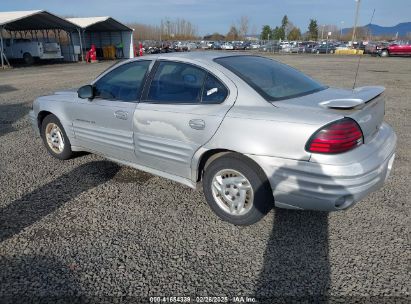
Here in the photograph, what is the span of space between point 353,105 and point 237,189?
1.25 metres

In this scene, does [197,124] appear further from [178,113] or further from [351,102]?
[351,102]

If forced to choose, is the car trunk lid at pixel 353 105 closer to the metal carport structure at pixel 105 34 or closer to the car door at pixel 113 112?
the car door at pixel 113 112

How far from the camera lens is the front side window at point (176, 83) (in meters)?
3.50

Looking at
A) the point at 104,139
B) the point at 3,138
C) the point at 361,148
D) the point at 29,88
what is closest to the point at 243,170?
the point at 361,148

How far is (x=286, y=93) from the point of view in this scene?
3398 millimetres

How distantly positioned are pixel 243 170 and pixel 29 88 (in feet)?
44.2

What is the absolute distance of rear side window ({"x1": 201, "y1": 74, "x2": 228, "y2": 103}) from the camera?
3309 millimetres

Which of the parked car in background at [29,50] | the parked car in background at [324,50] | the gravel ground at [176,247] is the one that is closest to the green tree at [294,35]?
the parked car in background at [324,50]

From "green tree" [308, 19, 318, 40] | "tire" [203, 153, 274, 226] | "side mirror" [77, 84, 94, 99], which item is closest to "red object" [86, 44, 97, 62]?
"side mirror" [77, 84, 94, 99]

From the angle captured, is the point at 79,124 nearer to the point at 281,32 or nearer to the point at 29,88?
the point at 29,88

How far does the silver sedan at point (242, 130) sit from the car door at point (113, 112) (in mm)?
14

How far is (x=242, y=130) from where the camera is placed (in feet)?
10.0

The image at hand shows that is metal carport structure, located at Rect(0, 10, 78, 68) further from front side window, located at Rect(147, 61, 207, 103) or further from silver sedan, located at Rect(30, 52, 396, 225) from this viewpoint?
front side window, located at Rect(147, 61, 207, 103)

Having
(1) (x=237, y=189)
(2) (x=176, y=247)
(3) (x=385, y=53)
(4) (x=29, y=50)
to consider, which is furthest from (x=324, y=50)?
(2) (x=176, y=247)
